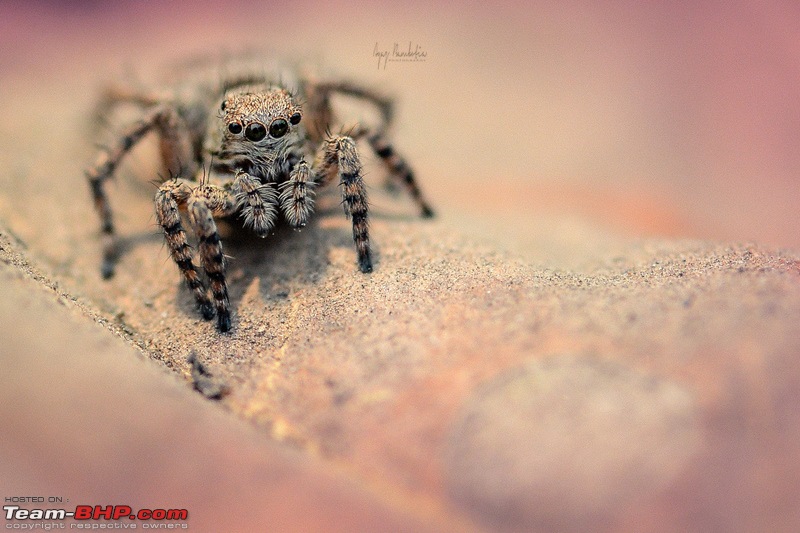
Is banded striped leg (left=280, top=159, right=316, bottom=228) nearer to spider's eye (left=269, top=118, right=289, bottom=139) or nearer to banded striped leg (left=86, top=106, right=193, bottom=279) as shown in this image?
spider's eye (left=269, top=118, right=289, bottom=139)

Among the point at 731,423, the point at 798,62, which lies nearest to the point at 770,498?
the point at 731,423

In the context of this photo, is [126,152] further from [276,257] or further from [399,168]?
[399,168]

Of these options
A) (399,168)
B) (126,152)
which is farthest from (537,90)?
(126,152)

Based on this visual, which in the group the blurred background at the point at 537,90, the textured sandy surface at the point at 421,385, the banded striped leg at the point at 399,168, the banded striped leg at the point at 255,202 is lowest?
the textured sandy surface at the point at 421,385
